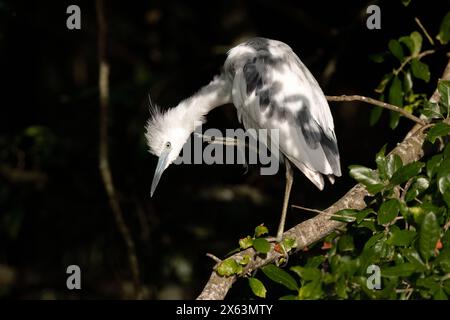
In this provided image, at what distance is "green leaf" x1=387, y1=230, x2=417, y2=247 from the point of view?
209 cm

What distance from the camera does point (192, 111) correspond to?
382 centimetres

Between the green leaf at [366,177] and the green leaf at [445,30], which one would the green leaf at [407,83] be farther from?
the green leaf at [366,177]

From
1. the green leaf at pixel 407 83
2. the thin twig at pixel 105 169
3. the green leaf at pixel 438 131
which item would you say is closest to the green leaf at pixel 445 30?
the green leaf at pixel 407 83


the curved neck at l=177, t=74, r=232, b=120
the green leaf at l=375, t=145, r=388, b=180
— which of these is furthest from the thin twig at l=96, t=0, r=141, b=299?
the green leaf at l=375, t=145, r=388, b=180

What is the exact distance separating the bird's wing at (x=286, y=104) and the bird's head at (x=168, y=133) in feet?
1.25

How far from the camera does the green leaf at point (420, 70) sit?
10.0ft

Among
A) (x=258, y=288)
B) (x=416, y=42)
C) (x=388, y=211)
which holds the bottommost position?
(x=258, y=288)

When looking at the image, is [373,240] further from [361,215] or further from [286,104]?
[286,104]

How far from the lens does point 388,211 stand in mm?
2199

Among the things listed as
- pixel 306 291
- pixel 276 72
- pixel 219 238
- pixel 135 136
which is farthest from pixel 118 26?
pixel 306 291

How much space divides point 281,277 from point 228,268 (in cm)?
21

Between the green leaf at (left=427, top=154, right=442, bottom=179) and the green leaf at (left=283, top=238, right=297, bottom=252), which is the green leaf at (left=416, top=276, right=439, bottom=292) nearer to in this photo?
the green leaf at (left=427, top=154, right=442, bottom=179)

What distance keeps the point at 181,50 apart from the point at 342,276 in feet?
13.3

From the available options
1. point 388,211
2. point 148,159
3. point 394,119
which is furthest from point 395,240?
point 148,159
